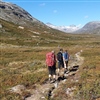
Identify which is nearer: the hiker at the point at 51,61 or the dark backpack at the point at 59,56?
the hiker at the point at 51,61

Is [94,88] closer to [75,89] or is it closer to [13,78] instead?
[75,89]

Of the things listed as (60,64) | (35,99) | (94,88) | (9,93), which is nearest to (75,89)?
(94,88)

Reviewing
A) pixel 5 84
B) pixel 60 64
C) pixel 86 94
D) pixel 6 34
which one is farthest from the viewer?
pixel 6 34

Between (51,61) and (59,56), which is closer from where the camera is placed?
(51,61)

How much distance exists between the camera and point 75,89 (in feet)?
56.5

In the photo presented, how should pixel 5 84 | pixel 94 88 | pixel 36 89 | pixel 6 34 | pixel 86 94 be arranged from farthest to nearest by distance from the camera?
pixel 6 34 → pixel 5 84 → pixel 36 89 → pixel 94 88 → pixel 86 94

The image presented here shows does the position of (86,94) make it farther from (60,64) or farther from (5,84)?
(60,64)

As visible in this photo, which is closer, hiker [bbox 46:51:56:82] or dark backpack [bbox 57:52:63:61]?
hiker [bbox 46:51:56:82]

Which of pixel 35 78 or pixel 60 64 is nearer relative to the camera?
pixel 35 78

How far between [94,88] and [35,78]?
7.55m

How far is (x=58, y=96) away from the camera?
640 inches

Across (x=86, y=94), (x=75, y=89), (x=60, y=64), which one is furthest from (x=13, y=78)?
(x=86, y=94)

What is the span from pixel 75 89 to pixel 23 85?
16.5ft

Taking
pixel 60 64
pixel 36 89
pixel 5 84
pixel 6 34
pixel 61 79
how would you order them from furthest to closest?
pixel 6 34 < pixel 60 64 < pixel 61 79 < pixel 5 84 < pixel 36 89
